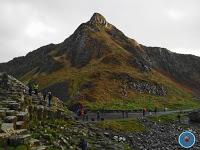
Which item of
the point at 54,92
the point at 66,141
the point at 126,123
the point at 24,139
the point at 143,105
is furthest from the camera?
the point at 54,92

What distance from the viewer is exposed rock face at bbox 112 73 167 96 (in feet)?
479

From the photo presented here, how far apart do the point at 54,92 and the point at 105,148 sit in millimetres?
86278

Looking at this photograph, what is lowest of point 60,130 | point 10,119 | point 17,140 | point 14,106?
point 17,140

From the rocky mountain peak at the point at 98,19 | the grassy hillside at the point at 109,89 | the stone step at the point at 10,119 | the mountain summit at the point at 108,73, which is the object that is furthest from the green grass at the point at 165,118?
the rocky mountain peak at the point at 98,19

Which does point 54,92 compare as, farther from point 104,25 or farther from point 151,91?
point 104,25

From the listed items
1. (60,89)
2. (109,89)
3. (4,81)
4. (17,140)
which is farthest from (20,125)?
(60,89)

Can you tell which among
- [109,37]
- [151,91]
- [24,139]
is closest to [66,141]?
[24,139]

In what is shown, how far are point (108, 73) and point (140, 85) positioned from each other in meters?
11.1

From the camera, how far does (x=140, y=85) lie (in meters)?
147

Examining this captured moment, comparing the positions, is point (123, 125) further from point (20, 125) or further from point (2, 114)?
point (20, 125)

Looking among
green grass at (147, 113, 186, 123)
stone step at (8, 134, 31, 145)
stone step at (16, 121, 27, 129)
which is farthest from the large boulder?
stone step at (8, 134, 31, 145)

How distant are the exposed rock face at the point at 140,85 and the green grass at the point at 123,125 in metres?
61.9

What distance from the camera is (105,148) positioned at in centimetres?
5134

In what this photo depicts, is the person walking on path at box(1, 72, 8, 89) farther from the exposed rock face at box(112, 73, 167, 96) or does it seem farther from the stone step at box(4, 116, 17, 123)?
the exposed rock face at box(112, 73, 167, 96)
